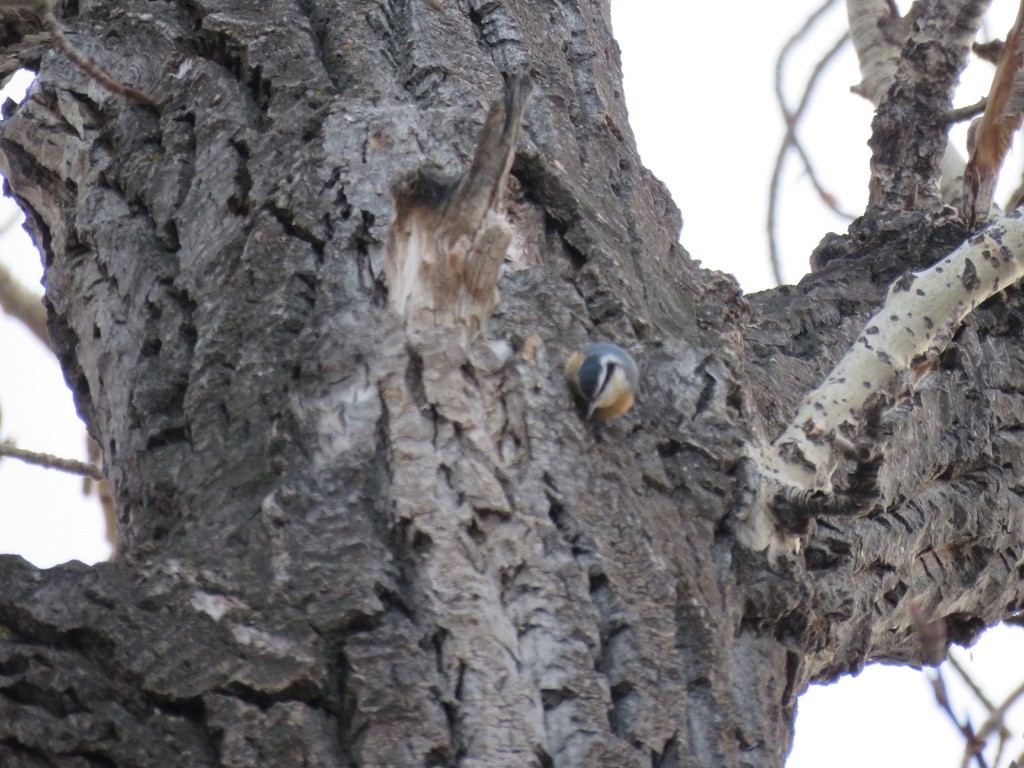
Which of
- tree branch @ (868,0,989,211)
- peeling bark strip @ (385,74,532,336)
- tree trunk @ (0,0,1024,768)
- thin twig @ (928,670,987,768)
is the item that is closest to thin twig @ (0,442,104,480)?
tree trunk @ (0,0,1024,768)

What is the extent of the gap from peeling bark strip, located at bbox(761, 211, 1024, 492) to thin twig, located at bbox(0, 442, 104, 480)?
135cm

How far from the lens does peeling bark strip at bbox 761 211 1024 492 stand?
5.37ft

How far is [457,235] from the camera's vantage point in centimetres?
140

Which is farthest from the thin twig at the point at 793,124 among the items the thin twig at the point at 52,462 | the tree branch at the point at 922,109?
the thin twig at the point at 52,462

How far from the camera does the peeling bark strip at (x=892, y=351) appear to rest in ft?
5.37

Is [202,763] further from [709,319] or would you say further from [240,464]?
[709,319]

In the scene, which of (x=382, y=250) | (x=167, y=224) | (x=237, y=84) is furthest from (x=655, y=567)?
(x=237, y=84)

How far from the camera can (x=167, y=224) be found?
1732 mm

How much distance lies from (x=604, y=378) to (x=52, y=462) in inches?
54.8

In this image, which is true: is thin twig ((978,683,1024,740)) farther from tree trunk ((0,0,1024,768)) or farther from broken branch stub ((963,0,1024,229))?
broken branch stub ((963,0,1024,229))

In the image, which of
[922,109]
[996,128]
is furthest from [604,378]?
[922,109]

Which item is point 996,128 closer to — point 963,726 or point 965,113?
point 965,113

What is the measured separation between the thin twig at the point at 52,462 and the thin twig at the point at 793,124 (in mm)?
1876

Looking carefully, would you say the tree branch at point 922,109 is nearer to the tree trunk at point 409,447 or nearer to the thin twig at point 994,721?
the tree trunk at point 409,447
